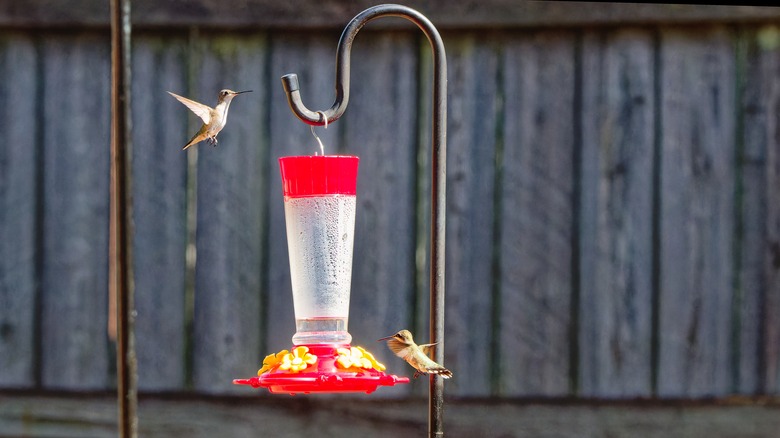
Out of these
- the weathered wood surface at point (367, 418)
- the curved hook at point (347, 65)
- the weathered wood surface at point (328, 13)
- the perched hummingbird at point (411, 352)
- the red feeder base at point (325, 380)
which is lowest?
the weathered wood surface at point (367, 418)

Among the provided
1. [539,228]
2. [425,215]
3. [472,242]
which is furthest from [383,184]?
[539,228]

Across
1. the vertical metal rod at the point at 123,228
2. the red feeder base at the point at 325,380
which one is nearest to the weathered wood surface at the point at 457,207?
the red feeder base at the point at 325,380

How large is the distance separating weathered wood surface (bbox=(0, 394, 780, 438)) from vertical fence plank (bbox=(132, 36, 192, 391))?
0.46 ft

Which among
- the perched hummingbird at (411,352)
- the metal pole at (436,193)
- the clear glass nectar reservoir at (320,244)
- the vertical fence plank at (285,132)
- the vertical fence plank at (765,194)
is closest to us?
the metal pole at (436,193)

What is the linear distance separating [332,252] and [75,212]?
141 cm

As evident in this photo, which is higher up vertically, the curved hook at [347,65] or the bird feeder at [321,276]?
the curved hook at [347,65]

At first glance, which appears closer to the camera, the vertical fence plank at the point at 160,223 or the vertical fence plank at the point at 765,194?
the vertical fence plank at the point at 765,194

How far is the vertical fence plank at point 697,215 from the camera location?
14.5 ft

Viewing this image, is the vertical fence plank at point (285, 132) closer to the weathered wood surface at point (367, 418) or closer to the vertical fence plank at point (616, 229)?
the weathered wood surface at point (367, 418)

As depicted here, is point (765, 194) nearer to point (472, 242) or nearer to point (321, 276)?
point (472, 242)

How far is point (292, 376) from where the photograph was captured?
3113 mm

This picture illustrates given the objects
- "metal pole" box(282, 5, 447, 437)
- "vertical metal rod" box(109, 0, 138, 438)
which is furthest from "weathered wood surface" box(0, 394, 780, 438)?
"vertical metal rod" box(109, 0, 138, 438)

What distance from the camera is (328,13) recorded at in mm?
4516

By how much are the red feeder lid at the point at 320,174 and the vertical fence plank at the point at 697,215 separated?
57.2 inches
